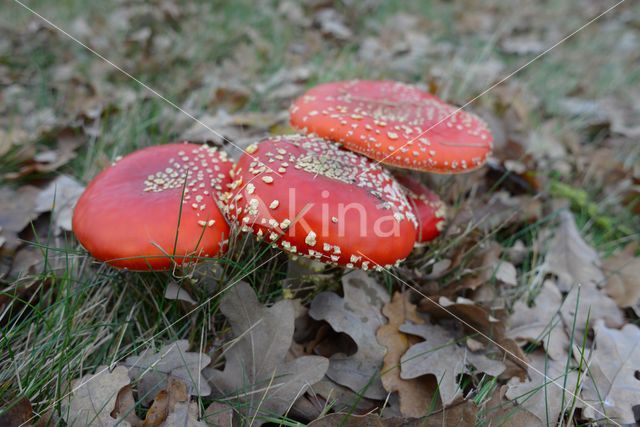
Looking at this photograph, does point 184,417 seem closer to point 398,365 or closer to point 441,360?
point 398,365

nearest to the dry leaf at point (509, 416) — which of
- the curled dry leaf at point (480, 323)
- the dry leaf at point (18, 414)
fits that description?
the curled dry leaf at point (480, 323)

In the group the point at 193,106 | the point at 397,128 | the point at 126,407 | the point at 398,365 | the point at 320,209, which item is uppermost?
the point at 397,128

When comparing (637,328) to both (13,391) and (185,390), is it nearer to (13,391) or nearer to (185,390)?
(185,390)

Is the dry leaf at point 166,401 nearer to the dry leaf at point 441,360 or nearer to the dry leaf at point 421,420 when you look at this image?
the dry leaf at point 421,420

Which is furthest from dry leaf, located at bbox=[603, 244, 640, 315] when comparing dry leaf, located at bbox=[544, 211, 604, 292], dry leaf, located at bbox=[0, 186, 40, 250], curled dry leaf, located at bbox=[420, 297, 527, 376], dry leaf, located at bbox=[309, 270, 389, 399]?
dry leaf, located at bbox=[0, 186, 40, 250]

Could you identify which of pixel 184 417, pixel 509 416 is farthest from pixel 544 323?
pixel 184 417

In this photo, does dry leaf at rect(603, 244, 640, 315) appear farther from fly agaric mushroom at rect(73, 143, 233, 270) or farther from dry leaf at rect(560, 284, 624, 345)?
fly agaric mushroom at rect(73, 143, 233, 270)
